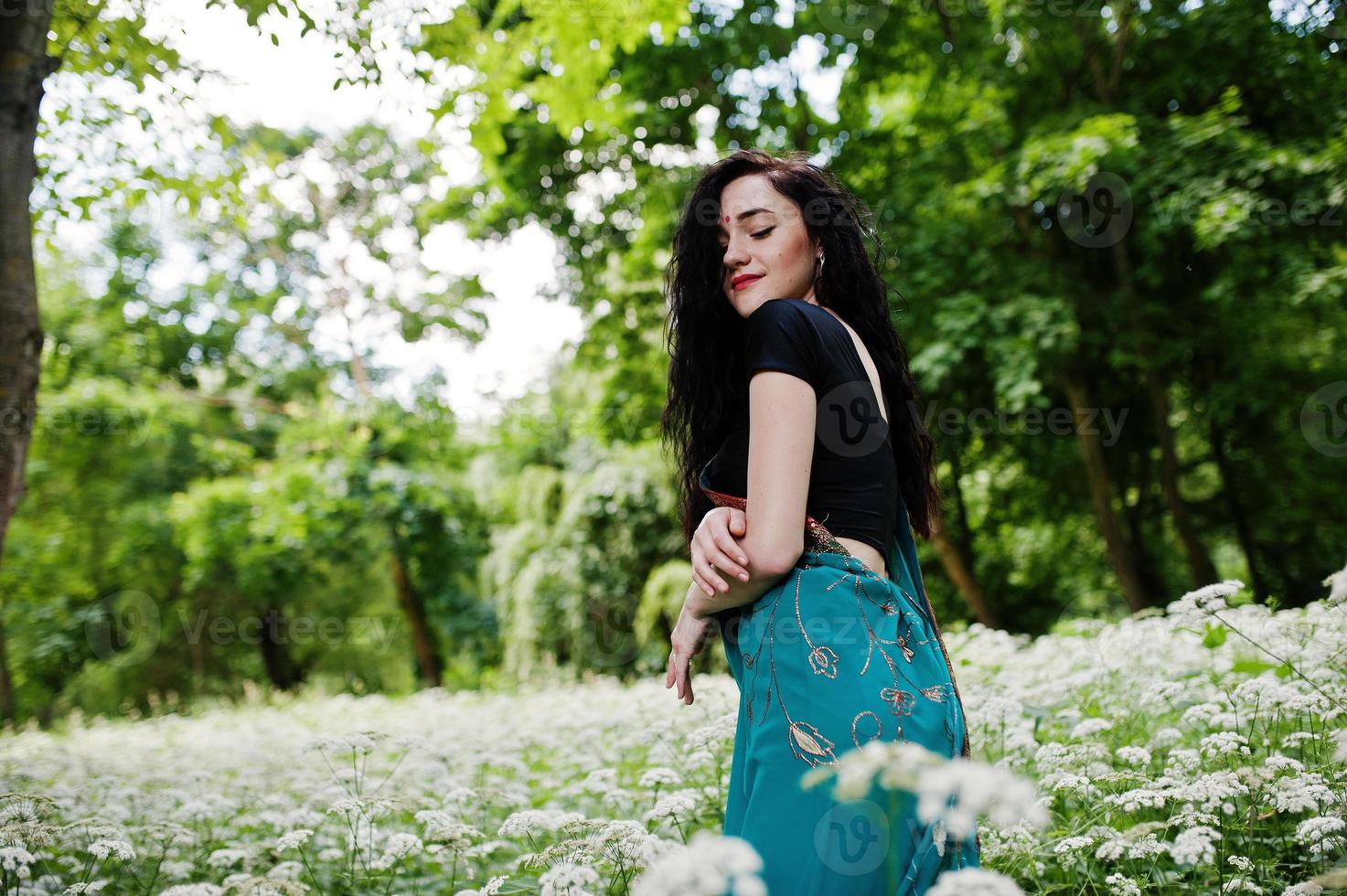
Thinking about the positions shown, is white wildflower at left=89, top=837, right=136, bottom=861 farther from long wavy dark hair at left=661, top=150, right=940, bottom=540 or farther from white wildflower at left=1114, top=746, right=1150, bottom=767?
white wildflower at left=1114, top=746, right=1150, bottom=767

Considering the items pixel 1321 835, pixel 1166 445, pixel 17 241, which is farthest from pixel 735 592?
pixel 1166 445

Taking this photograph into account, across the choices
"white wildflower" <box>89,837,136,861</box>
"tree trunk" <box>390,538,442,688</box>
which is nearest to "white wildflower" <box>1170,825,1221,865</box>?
"white wildflower" <box>89,837,136,861</box>

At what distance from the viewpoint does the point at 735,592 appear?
1496 millimetres

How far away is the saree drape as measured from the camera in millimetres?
1257

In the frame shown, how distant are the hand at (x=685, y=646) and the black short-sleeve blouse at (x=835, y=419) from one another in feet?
1.02

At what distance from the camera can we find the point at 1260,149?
279 inches

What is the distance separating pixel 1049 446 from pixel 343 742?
10.7 metres

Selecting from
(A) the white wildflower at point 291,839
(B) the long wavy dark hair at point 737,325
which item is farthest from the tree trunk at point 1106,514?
(A) the white wildflower at point 291,839

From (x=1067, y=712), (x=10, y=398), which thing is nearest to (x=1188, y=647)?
(x=1067, y=712)

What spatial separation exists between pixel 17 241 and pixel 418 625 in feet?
46.4

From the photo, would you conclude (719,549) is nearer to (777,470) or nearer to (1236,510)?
(777,470)

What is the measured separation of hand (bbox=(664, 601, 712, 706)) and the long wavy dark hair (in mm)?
288

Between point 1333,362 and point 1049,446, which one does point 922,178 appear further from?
point 1333,362

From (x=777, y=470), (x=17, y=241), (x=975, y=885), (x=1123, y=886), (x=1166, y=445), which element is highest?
(x=17, y=241)
